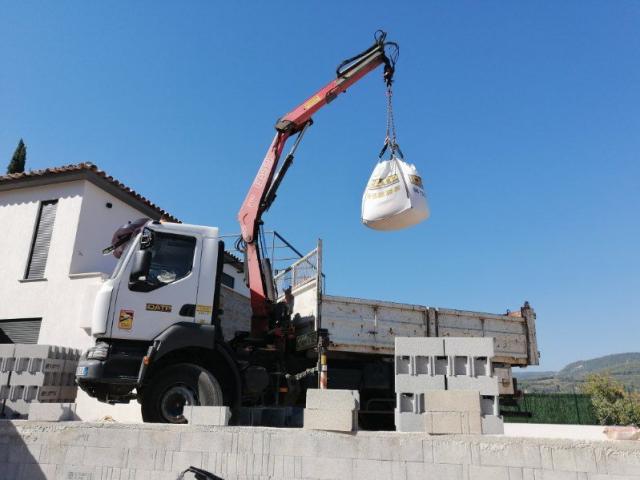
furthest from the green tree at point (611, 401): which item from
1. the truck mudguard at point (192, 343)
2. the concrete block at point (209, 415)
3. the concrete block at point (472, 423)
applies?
the concrete block at point (209, 415)

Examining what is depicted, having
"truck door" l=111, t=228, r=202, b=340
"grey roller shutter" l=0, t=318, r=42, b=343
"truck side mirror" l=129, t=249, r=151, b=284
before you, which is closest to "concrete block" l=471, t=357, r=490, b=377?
"truck door" l=111, t=228, r=202, b=340

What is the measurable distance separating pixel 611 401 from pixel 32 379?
3024cm

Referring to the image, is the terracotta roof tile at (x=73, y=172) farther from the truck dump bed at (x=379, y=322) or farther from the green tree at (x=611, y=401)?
the green tree at (x=611, y=401)

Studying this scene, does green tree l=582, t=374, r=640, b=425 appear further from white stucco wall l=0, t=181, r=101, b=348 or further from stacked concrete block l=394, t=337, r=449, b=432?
white stucco wall l=0, t=181, r=101, b=348

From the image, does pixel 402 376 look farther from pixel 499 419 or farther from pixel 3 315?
pixel 3 315

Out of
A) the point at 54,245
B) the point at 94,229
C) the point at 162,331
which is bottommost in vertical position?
the point at 162,331

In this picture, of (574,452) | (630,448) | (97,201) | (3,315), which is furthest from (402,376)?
(3,315)

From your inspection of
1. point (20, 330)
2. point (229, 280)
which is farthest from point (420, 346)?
point (20, 330)

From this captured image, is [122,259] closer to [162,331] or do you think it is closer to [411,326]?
[162,331]

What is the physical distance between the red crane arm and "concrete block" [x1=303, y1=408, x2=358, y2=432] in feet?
12.9

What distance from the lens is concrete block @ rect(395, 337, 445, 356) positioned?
18.8 ft

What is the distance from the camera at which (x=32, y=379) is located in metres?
6.91

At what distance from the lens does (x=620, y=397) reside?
28125mm

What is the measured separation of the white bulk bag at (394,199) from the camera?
7.14 meters
